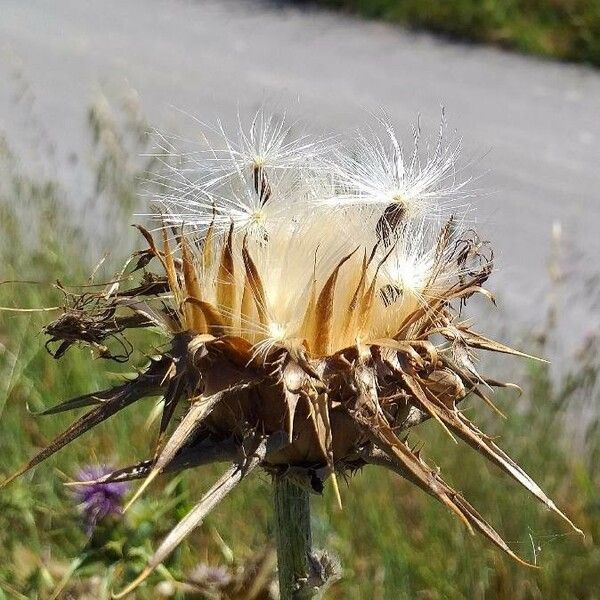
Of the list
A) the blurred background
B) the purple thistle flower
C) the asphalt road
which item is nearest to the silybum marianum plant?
the blurred background

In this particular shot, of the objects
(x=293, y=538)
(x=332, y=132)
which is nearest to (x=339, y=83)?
(x=332, y=132)

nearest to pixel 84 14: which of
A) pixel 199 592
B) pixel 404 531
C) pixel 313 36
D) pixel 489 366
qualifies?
pixel 313 36

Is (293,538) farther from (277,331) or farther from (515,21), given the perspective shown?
(515,21)

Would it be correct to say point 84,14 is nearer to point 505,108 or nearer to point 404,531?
point 505,108

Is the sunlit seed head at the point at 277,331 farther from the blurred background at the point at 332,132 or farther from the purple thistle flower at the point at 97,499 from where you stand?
the purple thistle flower at the point at 97,499

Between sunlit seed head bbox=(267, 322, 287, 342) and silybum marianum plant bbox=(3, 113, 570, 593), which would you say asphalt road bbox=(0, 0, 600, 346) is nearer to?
silybum marianum plant bbox=(3, 113, 570, 593)

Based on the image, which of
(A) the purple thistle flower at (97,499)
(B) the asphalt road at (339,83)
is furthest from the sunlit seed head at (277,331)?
(B) the asphalt road at (339,83)
